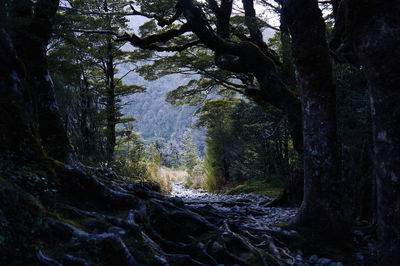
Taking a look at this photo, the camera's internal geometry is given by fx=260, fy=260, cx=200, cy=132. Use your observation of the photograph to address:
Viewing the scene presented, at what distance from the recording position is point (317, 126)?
3.25 m

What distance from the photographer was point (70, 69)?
741 centimetres

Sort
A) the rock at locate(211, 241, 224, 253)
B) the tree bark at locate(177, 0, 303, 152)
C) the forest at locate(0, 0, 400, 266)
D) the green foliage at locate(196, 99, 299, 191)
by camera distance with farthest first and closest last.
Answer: the green foliage at locate(196, 99, 299, 191)
the tree bark at locate(177, 0, 303, 152)
the rock at locate(211, 241, 224, 253)
the forest at locate(0, 0, 400, 266)

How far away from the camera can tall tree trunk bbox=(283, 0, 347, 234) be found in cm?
318

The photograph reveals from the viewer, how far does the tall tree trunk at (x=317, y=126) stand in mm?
3177

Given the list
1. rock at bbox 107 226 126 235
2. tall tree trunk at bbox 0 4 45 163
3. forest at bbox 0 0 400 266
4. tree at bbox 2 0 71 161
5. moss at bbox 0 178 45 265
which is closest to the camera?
moss at bbox 0 178 45 265

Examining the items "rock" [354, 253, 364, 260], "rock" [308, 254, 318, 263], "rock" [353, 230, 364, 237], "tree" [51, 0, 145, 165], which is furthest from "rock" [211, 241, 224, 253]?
"tree" [51, 0, 145, 165]

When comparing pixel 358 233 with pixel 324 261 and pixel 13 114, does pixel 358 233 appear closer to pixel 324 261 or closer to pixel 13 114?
pixel 324 261

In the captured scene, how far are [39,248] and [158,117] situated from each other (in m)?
178

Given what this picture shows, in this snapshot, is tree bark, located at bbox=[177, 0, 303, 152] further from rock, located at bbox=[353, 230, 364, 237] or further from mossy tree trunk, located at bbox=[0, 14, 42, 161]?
mossy tree trunk, located at bbox=[0, 14, 42, 161]

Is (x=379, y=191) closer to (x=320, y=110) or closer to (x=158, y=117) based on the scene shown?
(x=320, y=110)

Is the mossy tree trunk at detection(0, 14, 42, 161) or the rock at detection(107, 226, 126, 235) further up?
the mossy tree trunk at detection(0, 14, 42, 161)

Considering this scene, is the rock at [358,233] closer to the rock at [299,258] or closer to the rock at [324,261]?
the rock at [324,261]

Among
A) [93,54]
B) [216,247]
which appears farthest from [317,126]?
[93,54]

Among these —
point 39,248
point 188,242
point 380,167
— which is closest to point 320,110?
point 380,167
